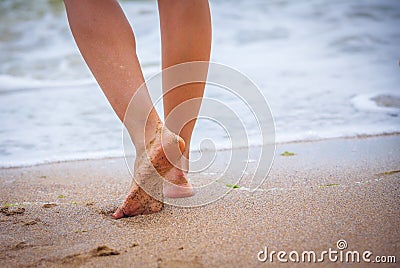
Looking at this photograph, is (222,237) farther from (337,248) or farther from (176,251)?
(337,248)

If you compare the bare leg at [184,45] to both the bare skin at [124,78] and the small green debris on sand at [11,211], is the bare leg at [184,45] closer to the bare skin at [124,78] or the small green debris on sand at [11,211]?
the bare skin at [124,78]

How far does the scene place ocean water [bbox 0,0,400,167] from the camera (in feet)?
9.93

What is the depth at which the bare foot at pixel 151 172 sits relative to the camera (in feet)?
4.65

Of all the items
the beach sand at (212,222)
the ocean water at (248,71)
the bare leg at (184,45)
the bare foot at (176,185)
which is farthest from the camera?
the ocean water at (248,71)

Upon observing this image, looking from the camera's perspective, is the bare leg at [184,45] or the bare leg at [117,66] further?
the bare leg at [184,45]

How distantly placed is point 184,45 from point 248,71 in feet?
10.6

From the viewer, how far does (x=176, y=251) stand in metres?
1.24

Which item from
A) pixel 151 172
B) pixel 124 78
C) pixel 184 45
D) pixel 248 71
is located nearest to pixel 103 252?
pixel 151 172

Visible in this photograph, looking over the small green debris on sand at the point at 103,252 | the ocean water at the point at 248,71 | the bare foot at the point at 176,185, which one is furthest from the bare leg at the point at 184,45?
the ocean water at the point at 248,71

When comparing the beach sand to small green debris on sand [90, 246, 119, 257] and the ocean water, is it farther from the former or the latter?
the ocean water

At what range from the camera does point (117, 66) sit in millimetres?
1437

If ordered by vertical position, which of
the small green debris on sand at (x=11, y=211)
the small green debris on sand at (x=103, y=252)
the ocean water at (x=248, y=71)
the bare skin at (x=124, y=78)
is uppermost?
the bare skin at (x=124, y=78)

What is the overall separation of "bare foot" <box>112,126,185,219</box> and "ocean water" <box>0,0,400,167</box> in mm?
1282

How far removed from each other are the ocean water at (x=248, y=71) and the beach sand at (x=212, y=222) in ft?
2.58
